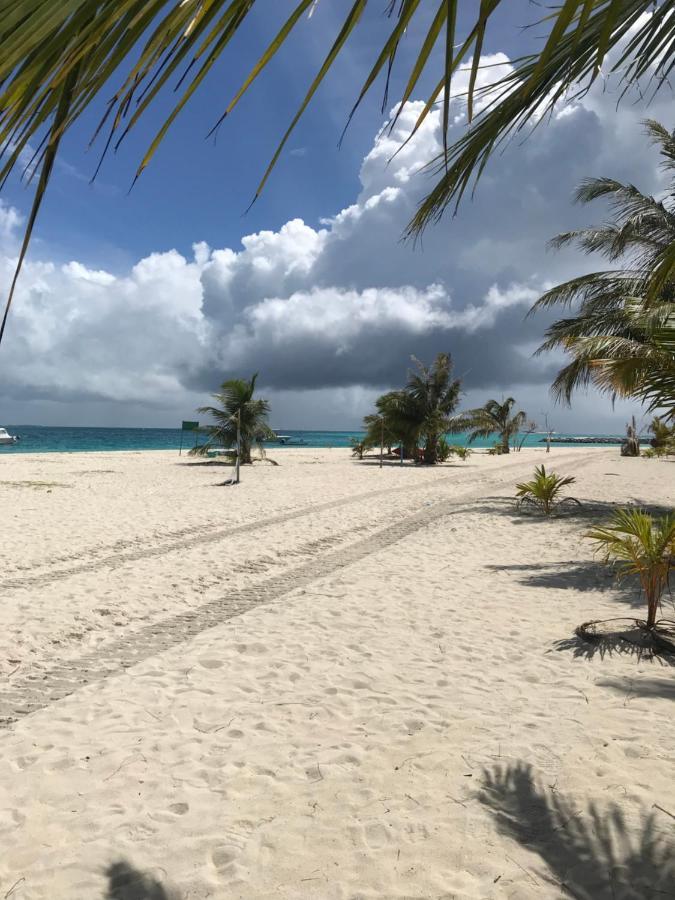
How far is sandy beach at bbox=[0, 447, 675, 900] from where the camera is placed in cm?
237

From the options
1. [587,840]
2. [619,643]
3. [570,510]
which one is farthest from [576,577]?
[570,510]

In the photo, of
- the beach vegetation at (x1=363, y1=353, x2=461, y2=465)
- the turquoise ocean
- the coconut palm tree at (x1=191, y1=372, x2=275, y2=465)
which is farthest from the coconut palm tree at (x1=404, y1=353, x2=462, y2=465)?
the turquoise ocean

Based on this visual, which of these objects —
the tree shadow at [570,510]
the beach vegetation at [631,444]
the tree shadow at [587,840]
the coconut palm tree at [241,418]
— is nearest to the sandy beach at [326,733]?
the tree shadow at [587,840]

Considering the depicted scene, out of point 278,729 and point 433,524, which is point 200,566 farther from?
point 433,524

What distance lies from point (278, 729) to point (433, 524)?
24.8 feet

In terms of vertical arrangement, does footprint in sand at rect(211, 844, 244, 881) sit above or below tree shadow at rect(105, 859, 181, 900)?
above

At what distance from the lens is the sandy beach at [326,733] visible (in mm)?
2365

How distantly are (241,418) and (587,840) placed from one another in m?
24.5

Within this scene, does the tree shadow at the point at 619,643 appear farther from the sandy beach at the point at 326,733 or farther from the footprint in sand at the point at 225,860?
the footprint in sand at the point at 225,860

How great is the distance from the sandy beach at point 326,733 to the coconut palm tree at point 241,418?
18.5 m

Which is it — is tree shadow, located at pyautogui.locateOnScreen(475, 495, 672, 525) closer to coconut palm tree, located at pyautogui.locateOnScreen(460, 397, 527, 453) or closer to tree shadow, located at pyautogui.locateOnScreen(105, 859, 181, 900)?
tree shadow, located at pyautogui.locateOnScreen(105, 859, 181, 900)

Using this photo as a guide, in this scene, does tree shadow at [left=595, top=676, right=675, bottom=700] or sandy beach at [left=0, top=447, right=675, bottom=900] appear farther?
tree shadow at [left=595, top=676, right=675, bottom=700]

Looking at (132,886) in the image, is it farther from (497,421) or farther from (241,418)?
(497,421)

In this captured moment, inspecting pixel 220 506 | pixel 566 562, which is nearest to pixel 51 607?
pixel 566 562
